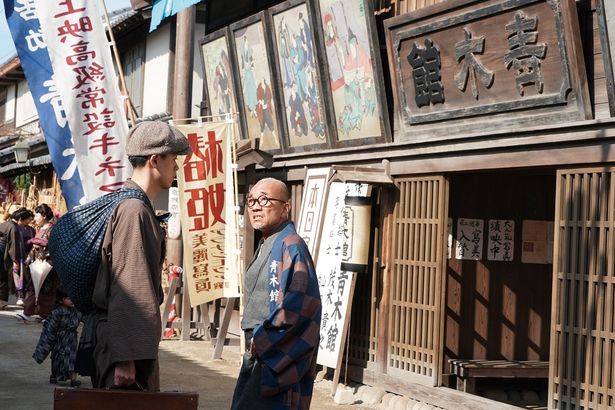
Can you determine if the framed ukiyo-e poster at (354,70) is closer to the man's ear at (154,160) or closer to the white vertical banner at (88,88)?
the white vertical banner at (88,88)

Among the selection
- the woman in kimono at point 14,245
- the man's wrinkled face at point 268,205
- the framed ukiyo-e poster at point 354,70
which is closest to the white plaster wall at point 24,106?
the woman in kimono at point 14,245

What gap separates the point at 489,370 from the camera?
39.1 feet

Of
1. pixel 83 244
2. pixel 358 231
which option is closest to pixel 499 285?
pixel 358 231

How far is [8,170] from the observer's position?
1433 inches

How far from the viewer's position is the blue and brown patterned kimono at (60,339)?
1223 centimetres

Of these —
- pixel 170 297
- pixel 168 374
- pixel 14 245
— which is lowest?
pixel 168 374

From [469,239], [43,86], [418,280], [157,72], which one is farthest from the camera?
[157,72]

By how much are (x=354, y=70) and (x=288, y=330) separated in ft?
24.6

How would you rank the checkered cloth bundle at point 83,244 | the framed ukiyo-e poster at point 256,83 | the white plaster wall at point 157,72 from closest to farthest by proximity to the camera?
the checkered cloth bundle at point 83,244, the framed ukiyo-e poster at point 256,83, the white plaster wall at point 157,72

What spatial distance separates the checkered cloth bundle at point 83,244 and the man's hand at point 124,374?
409 millimetres

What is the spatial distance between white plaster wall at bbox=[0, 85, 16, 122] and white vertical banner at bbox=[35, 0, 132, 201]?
107ft

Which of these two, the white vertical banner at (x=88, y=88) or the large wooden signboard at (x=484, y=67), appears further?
the large wooden signboard at (x=484, y=67)

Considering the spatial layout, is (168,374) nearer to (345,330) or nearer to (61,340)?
(61,340)

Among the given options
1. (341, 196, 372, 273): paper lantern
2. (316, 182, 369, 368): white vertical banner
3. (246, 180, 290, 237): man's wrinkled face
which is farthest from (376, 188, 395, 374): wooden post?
(246, 180, 290, 237): man's wrinkled face
